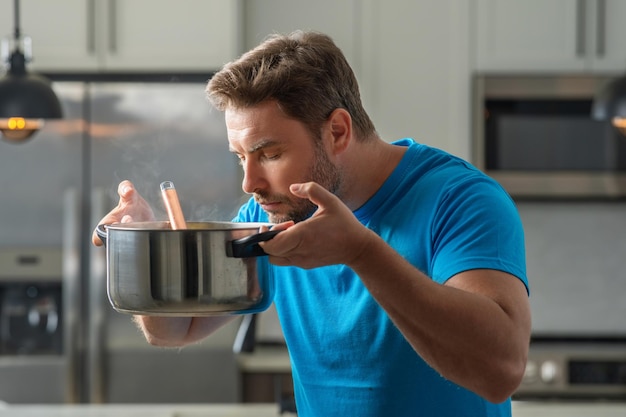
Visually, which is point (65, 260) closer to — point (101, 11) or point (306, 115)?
point (101, 11)

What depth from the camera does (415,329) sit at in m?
1.19

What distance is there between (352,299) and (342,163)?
20cm

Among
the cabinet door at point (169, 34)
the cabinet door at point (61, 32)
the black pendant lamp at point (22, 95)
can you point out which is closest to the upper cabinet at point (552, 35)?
the cabinet door at point (169, 34)

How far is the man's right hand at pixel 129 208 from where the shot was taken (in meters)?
1.46

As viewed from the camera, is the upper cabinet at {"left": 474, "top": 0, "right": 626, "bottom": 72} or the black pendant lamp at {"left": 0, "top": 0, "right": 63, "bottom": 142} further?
the upper cabinet at {"left": 474, "top": 0, "right": 626, "bottom": 72}

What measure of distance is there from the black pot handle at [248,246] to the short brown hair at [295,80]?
10.8 inches

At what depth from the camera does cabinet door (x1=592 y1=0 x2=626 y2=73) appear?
12.4 ft

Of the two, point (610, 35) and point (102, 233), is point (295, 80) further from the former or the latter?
point (610, 35)

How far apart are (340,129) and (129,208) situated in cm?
33

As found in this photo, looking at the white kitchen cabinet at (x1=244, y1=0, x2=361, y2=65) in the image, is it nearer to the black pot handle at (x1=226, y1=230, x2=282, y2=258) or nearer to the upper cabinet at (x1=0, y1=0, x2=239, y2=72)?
the upper cabinet at (x1=0, y1=0, x2=239, y2=72)

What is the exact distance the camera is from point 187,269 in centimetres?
→ 119

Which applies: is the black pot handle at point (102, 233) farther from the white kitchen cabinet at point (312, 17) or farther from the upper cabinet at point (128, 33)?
the white kitchen cabinet at point (312, 17)

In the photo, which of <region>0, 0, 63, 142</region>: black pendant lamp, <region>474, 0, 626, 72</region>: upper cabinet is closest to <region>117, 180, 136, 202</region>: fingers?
<region>0, 0, 63, 142</region>: black pendant lamp

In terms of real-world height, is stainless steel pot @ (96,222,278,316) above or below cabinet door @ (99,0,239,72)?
below
